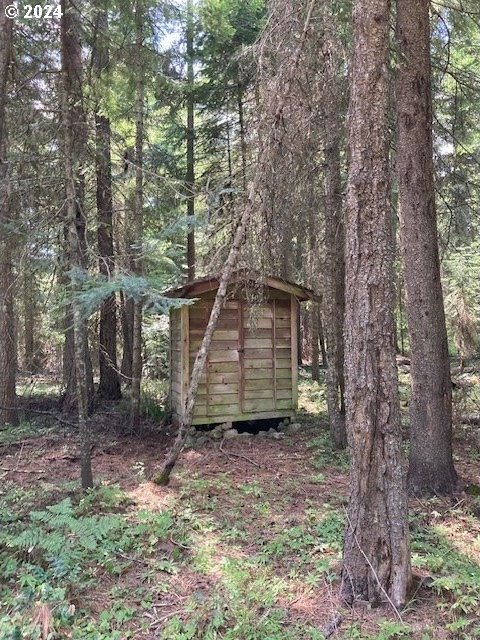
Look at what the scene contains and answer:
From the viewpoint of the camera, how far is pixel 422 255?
5270mm

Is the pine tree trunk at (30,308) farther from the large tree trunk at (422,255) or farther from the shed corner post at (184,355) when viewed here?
the large tree trunk at (422,255)

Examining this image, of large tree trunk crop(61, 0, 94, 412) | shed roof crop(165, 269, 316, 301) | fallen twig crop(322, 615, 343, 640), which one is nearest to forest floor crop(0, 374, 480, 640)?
fallen twig crop(322, 615, 343, 640)

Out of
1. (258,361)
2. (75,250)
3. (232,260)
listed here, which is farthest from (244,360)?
(75,250)

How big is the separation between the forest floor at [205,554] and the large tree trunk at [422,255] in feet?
1.87

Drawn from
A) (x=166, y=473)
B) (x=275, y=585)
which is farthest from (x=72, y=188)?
(x=275, y=585)

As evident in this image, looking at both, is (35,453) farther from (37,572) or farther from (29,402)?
(37,572)

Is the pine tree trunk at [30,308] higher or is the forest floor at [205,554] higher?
the pine tree trunk at [30,308]

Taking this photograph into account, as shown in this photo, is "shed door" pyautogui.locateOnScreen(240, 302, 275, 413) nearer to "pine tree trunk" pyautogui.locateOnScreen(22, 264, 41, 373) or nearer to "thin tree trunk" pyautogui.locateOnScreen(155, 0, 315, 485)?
"thin tree trunk" pyautogui.locateOnScreen(155, 0, 315, 485)

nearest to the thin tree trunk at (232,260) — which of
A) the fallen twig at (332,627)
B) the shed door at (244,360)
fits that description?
the shed door at (244,360)

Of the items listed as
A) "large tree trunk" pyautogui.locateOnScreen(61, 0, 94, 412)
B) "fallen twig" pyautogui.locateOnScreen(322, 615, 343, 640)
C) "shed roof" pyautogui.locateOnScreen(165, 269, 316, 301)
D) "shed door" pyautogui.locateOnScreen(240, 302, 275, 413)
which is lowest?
"fallen twig" pyautogui.locateOnScreen(322, 615, 343, 640)

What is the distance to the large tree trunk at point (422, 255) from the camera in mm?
5219

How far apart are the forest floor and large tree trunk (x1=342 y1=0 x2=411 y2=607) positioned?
291 mm

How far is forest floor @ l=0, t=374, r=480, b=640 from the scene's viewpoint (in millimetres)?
3002

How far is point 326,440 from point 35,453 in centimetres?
434
